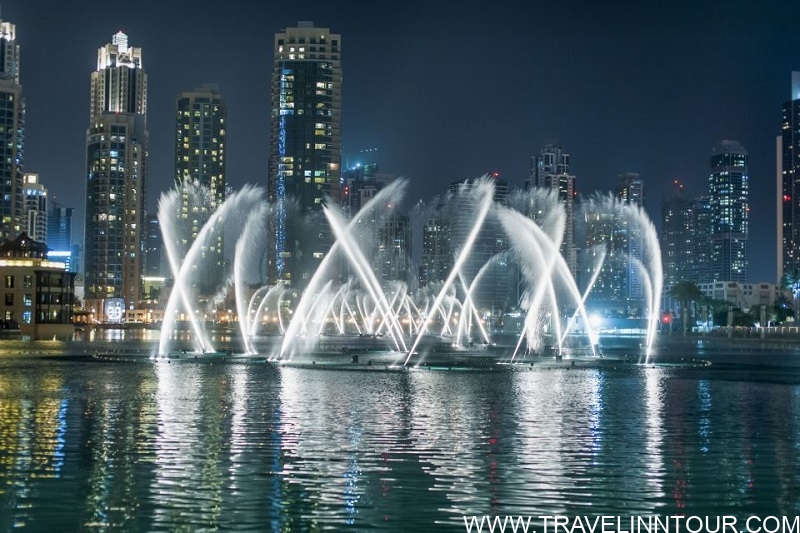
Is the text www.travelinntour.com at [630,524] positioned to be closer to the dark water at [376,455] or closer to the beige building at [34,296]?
the dark water at [376,455]

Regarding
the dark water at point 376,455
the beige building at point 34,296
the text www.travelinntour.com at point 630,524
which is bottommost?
the text www.travelinntour.com at point 630,524

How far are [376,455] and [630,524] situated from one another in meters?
8.86

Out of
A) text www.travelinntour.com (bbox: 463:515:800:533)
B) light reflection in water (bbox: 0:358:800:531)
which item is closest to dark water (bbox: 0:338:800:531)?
light reflection in water (bbox: 0:358:800:531)

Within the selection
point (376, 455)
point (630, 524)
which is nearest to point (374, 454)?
point (376, 455)

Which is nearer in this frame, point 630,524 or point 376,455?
point 630,524

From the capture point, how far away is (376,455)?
84.1 feet

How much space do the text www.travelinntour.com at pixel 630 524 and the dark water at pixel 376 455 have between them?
559mm

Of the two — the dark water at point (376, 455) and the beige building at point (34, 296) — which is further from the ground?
the beige building at point (34, 296)

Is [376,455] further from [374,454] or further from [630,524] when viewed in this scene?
[630,524]

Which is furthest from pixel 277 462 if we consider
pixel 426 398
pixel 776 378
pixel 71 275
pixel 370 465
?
pixel 71 275

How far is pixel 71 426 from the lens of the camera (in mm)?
31438

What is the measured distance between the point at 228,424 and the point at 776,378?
3853 cm

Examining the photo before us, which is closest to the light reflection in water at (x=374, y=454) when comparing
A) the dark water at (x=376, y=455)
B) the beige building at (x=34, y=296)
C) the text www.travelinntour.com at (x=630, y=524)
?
the dark water at (x=376, y=455)

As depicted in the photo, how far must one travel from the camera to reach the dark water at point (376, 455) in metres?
19.2
